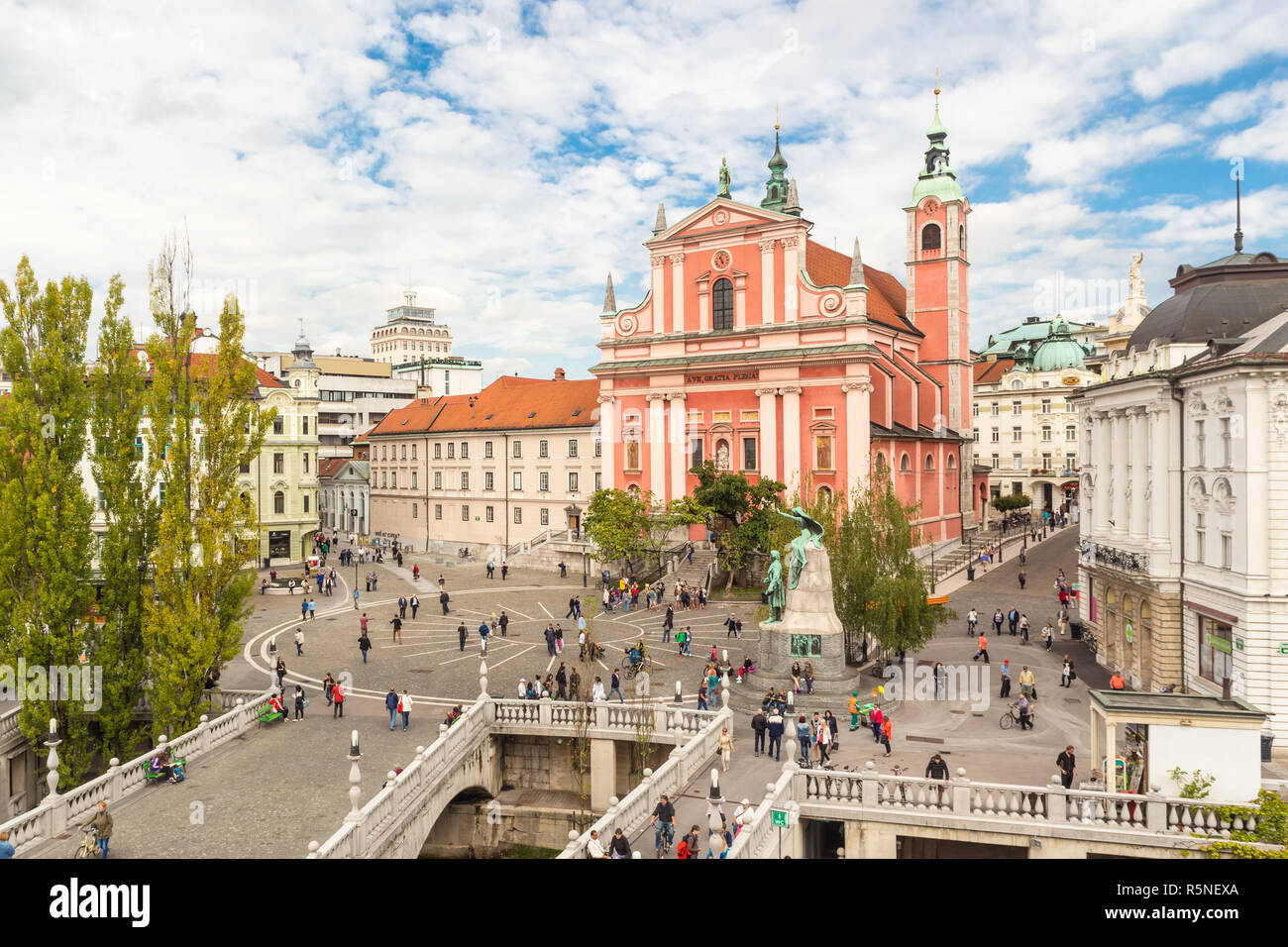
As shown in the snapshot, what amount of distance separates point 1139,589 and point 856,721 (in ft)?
37.3

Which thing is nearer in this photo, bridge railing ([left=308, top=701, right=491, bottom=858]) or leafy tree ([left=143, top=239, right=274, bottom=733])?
bridge railing ([left=308, top=701, right=491, bottom=858])

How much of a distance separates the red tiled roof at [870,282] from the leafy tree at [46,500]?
40.5m

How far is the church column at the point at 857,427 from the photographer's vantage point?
48.9m

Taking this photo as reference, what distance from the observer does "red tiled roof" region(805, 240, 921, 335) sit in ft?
184

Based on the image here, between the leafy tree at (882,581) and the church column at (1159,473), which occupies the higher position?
the church column at (1159,473)

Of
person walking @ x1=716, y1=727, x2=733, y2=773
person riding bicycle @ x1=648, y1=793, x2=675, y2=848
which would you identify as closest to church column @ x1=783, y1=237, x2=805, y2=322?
person walking @ x1=716, y1=727, x2=733, y2=773

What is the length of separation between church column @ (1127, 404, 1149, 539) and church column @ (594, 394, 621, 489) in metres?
32.7

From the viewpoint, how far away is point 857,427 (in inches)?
1933

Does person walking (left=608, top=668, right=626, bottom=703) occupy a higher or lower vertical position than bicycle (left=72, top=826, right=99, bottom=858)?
higher

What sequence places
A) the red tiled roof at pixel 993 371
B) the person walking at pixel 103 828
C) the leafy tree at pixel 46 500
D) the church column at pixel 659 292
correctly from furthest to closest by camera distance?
the red tiled roof at pixel 993 371 < the church column at pixel 659 292 < the leafy tree at pixel 46 500 < the person walking at pixel 103 828

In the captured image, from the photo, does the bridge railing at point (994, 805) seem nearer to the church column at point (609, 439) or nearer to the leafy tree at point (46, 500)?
the leafy tree at point (46, 500)

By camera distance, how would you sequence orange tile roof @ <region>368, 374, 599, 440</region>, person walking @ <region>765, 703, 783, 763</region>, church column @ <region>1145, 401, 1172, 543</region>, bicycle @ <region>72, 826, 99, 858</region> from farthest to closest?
orange tile roof @ <region>368, 374, 599, 440</region>, church column @ <region>1145, 401, 1172, 543</region>, person walking @ <region>765, 703, 783, 763</region>, bicycle @ <region>72, 826, 99, 858</region>

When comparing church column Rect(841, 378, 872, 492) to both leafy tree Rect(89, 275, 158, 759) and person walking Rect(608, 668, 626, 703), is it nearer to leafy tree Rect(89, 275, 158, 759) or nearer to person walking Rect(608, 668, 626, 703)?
person walking Rect(608, 668, 626, 703)

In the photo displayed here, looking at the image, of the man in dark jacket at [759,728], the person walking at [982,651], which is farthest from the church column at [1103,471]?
the man in dark jacket at [759,728]
